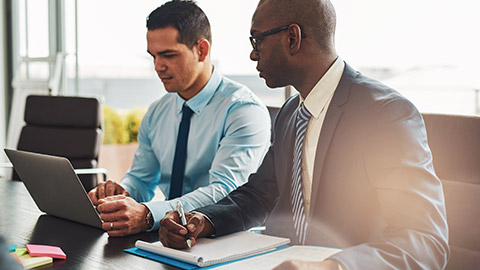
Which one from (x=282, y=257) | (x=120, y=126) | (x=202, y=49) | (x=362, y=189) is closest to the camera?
(x=282, y=257)

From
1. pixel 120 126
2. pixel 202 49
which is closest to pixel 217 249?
pixel 202 49

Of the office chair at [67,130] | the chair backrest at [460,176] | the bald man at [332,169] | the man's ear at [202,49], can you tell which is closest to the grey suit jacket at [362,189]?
the bald man at [332,169]

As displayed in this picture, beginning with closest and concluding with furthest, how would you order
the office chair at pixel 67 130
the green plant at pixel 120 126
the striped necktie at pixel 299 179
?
the striped necktie at pixel 299 179 → the office chair at pixel 67 130 → the green plant at pixel 120 126

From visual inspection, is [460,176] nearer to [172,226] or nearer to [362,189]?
[362,189]

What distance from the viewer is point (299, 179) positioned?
1.54 metres

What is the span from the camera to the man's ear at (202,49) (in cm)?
229

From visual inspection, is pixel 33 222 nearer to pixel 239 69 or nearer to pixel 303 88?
pixel 303 88

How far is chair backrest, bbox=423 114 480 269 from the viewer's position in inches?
57.7

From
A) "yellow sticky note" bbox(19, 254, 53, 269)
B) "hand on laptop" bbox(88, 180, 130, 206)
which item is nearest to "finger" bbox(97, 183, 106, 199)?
"hand on laptop" bbox(88, 180, 130, 206)

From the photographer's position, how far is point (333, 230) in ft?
4.78

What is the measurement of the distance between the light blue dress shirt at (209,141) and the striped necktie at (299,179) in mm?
395

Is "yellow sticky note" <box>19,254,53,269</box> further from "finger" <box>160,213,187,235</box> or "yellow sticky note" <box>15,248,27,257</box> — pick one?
"finger" <box>160,213,187,235</box>

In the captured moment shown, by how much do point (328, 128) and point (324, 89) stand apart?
0.48 feet

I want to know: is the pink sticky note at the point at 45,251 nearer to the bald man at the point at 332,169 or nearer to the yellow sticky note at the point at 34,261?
the yellow sticky note at the point at 34,261
